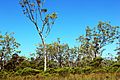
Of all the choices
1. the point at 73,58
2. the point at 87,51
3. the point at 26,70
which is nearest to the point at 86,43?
the point at 87,51

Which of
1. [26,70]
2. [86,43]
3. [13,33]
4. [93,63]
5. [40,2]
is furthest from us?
[86,43]

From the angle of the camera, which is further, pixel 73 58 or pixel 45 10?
pixel 73 58

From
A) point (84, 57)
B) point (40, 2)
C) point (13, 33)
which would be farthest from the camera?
point (84, 57)

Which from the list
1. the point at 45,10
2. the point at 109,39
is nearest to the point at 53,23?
the point at 45,10

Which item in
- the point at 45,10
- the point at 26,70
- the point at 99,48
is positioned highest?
the point at 45,10

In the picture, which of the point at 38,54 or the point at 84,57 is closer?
the point at 84,57

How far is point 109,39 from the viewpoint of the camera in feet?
195

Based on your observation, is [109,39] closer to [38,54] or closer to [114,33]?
[114,33]

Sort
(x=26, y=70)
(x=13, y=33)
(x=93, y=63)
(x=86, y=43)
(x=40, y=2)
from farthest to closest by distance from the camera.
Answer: (x=86, y=43)
(x=13, y=33)
(x=40, y=2)
(x=93, y=63)
(x=26, y=70)

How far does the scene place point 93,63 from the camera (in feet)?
118

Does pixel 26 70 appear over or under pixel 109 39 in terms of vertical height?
under

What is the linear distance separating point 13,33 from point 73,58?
3415cm

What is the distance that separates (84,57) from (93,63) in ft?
136

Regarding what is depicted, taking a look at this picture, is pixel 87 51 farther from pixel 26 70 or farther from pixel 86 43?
pixel 26 70
